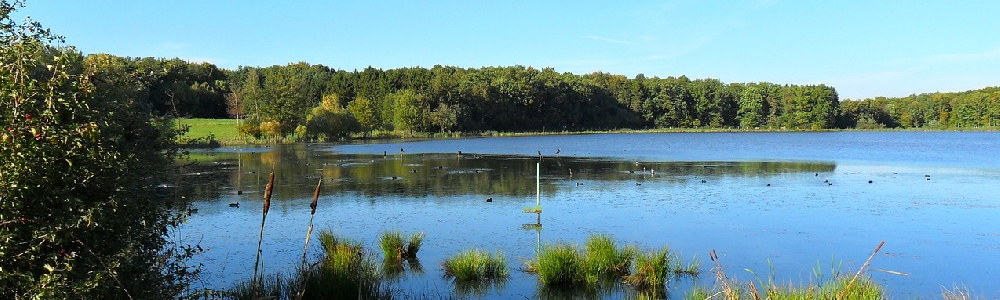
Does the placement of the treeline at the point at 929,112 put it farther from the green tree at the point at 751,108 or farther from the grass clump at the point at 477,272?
the grass clump at the point at 477,272

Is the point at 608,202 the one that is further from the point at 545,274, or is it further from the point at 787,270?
the point at 545,274

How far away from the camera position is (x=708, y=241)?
1528cm

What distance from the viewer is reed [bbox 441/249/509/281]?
1160 cm

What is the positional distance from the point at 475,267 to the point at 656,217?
8240 mm

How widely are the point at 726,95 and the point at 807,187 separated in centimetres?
10727

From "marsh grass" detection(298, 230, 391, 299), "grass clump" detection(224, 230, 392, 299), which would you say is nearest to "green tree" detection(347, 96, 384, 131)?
"marsh grass" detection(298, 230, 391, 299)

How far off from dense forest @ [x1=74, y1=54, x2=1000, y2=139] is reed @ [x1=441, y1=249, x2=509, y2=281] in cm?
A: 6875

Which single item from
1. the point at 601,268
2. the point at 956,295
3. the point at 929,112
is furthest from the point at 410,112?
the point at 929,112

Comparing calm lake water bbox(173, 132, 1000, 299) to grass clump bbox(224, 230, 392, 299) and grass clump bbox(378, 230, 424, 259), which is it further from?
grass clump bbox(224, 230, 392, 299)

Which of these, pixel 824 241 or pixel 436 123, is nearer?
pixel 824 241

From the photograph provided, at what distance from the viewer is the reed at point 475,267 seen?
11602 mm

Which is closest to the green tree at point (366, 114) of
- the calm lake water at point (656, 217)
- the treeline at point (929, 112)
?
the calm lake water at point (656, 217)

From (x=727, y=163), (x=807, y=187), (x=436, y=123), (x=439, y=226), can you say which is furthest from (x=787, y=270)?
(x=436, y=123)

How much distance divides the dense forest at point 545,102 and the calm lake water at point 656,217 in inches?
2123
